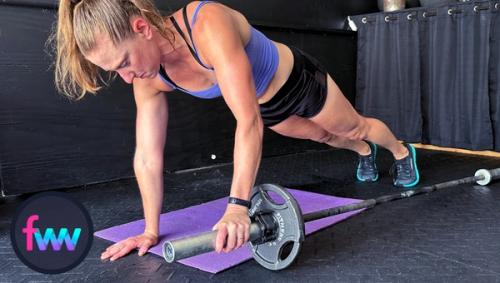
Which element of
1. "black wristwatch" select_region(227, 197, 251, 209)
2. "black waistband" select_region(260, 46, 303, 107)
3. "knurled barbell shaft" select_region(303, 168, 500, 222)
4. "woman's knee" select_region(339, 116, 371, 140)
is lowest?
"knurled barbell shaft" select_region(303, 168, 500, 222)

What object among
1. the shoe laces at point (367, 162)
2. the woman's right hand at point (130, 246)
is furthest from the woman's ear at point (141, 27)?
the shoe laces at point (367, 162)

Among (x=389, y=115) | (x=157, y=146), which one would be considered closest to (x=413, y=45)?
(x=389, y=115)

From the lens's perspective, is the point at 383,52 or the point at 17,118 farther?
the point at 383,52

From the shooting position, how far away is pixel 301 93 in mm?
1570

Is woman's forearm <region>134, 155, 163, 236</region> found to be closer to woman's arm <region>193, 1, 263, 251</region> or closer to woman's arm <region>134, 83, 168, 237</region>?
woman's arm <region>134, 83, 168, 237</region>

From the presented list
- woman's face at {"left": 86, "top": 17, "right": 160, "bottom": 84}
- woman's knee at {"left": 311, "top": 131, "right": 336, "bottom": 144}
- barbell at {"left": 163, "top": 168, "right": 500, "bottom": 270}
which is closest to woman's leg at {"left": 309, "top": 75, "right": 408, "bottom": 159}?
woman's knee at {"left": 311, "top": 131, "right": 336, "bottom": 144}

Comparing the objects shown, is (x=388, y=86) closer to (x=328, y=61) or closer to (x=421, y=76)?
(x=421, y=76)

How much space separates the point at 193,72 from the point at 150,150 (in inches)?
11.0

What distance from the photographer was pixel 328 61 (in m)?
3.33

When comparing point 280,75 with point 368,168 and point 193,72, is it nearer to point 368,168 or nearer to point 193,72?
point 193,72

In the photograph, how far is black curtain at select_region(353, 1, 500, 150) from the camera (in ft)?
9.15

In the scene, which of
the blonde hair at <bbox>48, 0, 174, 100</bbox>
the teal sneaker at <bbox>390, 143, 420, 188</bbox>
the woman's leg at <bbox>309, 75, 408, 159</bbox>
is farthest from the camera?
the teal sneaker at <bbox>390, 143, 420, 188</bbox>

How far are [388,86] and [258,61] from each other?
7.00ft

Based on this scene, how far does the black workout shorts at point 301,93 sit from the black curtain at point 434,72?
160cm
